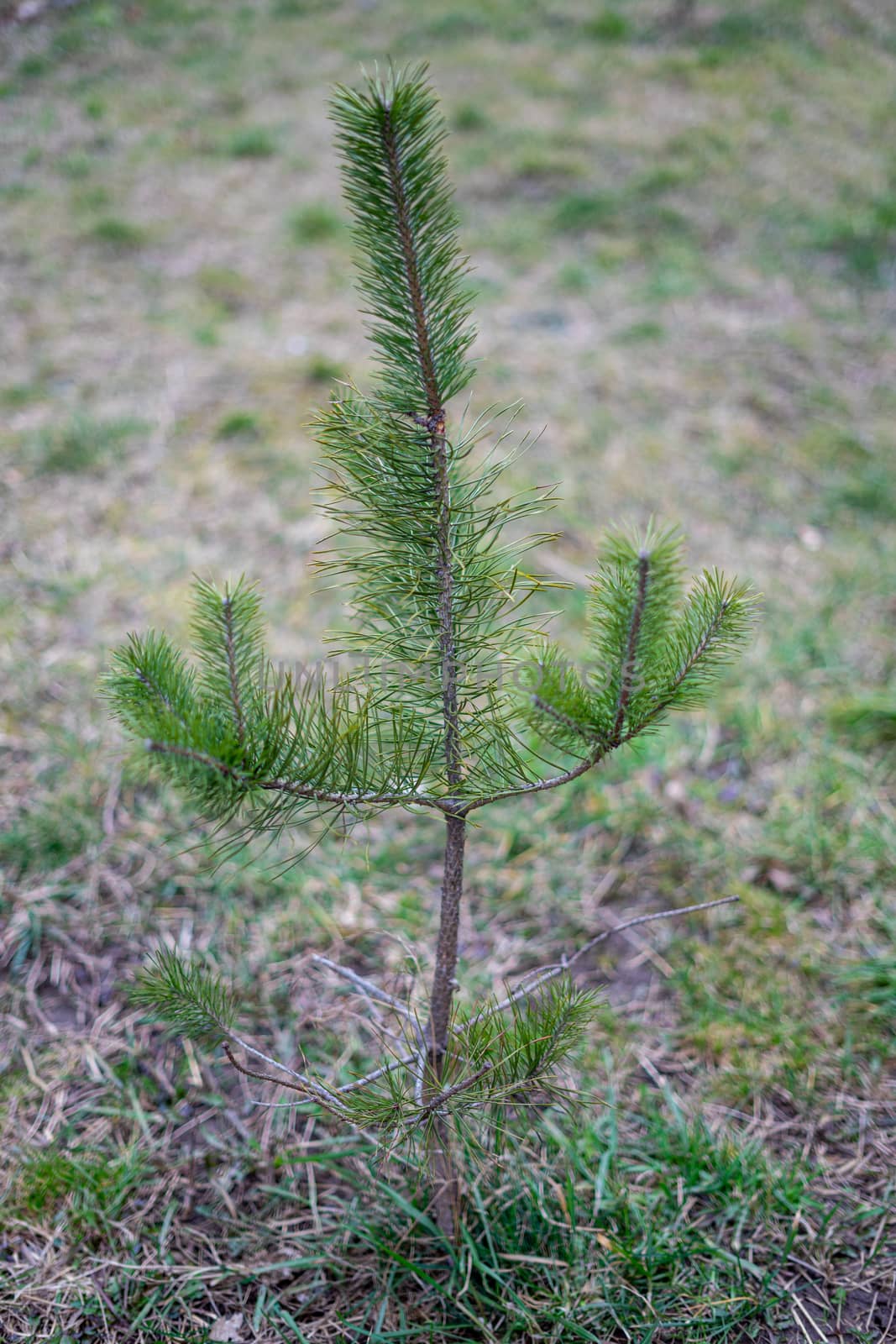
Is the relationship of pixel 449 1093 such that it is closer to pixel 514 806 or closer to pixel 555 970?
pixel 555 970

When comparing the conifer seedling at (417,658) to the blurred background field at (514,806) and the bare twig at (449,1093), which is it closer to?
the bare twig at (449,1093)

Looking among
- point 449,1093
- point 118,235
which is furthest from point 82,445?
point 449,1093

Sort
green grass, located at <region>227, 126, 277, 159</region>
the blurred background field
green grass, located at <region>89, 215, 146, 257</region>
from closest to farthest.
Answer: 1. the blurred background field
2. green grass, located at <region>89, 215, 146, 257</region>
3. green grass, located at <region>227, 126, 277, 159</region>

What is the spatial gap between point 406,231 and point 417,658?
50 cm

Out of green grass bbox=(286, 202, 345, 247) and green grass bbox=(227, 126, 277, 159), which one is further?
green grass bbox=(227, 126, 277, 159)

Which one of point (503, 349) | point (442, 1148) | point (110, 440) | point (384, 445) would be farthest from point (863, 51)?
point (442, 1148)

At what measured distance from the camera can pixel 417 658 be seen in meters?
1.11

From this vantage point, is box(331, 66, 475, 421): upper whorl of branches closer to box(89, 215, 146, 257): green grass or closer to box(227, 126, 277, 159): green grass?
box(89, 215, 146, 257): green grass

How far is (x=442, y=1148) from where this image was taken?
49.1 inches

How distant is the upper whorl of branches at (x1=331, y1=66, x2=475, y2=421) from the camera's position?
857mm

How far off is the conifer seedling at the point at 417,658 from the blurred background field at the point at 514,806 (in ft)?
0.83

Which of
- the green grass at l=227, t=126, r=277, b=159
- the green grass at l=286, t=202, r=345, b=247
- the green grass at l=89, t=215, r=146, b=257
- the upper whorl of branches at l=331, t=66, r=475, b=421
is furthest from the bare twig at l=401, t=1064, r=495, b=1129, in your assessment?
the green grass at l=227, t=126, r=277, b=159

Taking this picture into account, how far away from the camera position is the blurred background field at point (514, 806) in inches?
55.2

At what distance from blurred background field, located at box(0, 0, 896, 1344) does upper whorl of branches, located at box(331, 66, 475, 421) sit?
683 mm
